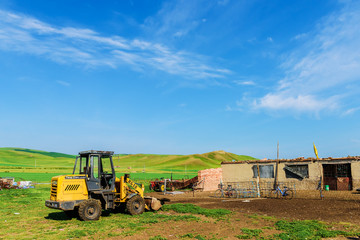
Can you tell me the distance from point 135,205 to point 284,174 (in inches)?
684

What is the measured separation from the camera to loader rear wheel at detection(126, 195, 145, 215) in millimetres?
13836

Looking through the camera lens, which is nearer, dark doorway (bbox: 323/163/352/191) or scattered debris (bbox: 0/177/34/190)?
dark doorway (bbox: 323/163/352/191)

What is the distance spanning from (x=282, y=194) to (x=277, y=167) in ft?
20.1

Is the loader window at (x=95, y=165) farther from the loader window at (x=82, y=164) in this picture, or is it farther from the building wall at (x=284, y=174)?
the building wall at (x=284, y=174)

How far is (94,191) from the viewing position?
1307cm

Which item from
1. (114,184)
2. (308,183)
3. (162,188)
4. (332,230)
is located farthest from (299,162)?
(114,184)

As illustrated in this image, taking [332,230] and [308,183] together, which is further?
[308,183]

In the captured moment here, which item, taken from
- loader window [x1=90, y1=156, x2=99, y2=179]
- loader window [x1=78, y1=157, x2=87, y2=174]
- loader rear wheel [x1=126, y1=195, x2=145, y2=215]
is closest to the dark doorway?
loader rear wheel [x1=126, y1=195, x2=145, y2=215]

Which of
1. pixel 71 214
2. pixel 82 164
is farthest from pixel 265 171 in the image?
pixel 71 214

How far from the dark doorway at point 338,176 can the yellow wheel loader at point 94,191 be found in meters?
18.4

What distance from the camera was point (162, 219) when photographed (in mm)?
12930

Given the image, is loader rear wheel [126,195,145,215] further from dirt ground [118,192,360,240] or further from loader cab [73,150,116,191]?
dirt ground [118,192,360,240]

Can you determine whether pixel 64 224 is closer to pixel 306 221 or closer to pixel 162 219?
pixel 162 219

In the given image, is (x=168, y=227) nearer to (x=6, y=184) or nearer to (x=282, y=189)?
(x=282, y=189)
